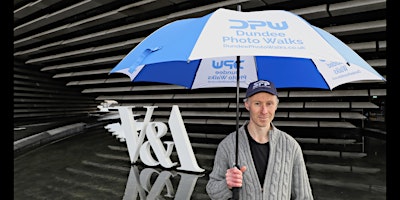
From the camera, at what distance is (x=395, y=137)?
4.45 meters

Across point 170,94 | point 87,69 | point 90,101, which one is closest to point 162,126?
point 170,94

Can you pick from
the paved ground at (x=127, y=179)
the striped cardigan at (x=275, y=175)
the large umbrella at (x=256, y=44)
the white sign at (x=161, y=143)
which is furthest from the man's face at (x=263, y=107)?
the white sign at (x=161, y=143)

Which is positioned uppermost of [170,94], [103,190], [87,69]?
[87,69]

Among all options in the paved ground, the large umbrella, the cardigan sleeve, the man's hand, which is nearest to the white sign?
the paved ground

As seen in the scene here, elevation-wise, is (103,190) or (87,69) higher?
(87,69)

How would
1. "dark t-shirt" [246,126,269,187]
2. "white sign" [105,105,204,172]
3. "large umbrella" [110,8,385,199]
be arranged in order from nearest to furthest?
"large umbrella" [110,8,385,199] < "dark t-shirt" [246,126,269,187] < "white sign" [105,105,204,172]

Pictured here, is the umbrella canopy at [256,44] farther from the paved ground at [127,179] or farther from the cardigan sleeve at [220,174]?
the paved ground at [127,179]

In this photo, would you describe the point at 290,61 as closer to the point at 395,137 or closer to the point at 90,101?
the point at 395,137

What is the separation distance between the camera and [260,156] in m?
1.54

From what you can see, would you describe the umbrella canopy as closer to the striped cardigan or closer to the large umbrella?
the large umbrella

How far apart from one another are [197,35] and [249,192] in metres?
0.87

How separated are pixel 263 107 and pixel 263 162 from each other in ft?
0.99

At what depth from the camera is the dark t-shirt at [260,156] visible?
152cm

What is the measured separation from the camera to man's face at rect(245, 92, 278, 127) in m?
1.48
